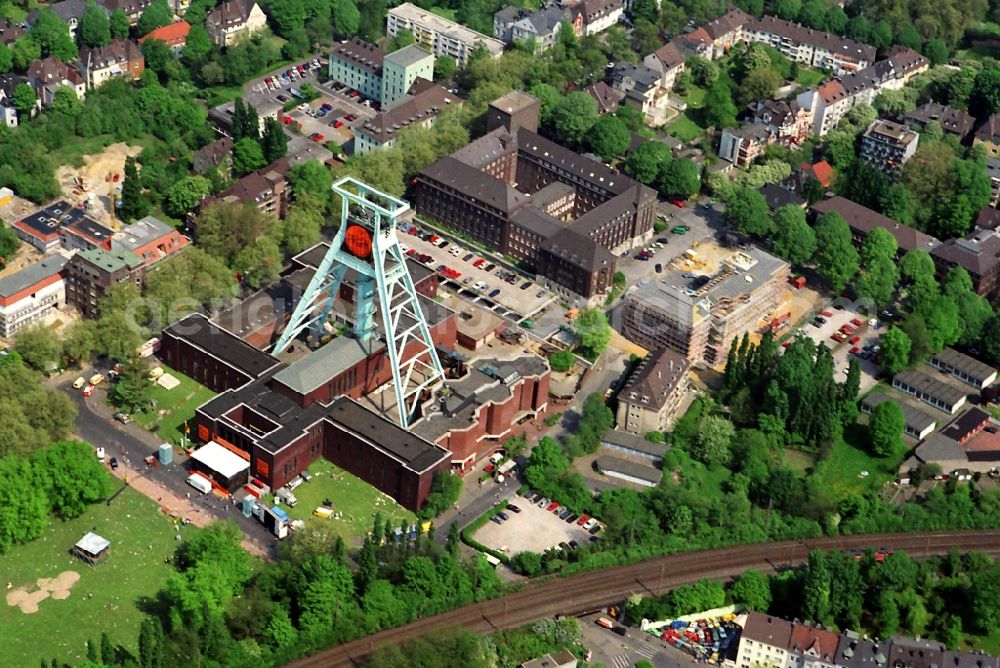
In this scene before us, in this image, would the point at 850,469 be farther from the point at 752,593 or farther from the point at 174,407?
the point at 174,407

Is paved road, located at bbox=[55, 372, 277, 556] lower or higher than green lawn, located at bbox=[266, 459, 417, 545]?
higher

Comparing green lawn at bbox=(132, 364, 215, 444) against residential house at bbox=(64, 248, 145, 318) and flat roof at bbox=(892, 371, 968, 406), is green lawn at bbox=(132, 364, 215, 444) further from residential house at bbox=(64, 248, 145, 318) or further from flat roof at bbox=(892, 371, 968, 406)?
flat roof at bbox=(892, 371, 968, 406)

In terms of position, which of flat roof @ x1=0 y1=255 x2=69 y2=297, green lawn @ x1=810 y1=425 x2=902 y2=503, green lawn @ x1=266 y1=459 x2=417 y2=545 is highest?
flat roof @ x1=0 y1=255 x2=69 y2=297

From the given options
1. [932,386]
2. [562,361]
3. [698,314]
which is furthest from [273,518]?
[932,386]

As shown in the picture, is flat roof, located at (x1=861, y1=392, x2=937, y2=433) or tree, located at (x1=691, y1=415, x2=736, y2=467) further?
flat roof, located at (x1=861, y1=392, x2=937, y2=433)

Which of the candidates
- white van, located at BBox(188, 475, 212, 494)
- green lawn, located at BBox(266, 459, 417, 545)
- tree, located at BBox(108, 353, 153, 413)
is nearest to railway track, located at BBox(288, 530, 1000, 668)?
green lawn, located at BBox(266, 459, 417, 545)

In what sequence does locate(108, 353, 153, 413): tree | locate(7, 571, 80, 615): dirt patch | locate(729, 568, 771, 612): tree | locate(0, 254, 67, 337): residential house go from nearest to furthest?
1. locate(7, 571, 80, 615): dirt patch
2. locate(729, 568, 771, 612): tree
3. locate(108, 353, 153, 413): tree
4. locate(0, 254, 67, 337): residential house

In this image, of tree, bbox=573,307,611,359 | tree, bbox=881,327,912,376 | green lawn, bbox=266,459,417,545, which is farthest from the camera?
tree, bbox=881,327,912,376
